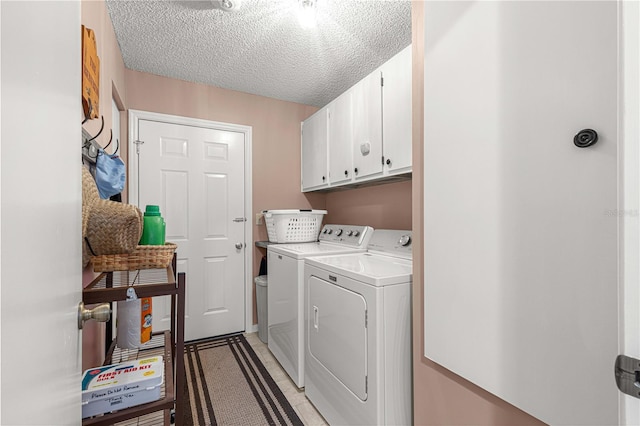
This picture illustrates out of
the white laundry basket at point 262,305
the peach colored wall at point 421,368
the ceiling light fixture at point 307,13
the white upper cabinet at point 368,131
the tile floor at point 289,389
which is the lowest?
the tile floor at point 289,389

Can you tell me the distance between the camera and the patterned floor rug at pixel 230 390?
5.71ft

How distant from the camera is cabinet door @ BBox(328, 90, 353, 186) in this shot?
2359 millimetres

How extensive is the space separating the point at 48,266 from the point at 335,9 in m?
1.94

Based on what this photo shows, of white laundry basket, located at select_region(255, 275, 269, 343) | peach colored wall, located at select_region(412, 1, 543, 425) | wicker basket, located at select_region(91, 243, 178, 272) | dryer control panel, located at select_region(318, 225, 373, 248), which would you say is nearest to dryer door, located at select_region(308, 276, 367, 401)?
peach colored wall, located at select_region(412, 1, 543, 425)

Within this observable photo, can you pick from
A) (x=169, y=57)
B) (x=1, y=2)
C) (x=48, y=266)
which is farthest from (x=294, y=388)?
(x=169, y=57)

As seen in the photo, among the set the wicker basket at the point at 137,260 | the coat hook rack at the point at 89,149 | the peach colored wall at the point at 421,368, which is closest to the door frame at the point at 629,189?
the peach colored wall at the point at 421,368

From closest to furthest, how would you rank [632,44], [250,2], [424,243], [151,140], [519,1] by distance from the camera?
[632,44] → [519,1] → [424,243] → [250,2] → [151,140]

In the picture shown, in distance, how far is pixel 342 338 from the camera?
5.02ft

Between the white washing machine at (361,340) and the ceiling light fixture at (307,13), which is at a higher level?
the ceiling light fixture at (307,13)

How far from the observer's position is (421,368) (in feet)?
4.06

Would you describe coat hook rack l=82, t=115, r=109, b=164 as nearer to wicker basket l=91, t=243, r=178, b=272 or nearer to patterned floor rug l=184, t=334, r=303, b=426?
wicker basket l=91, t=243, r=178, b=272

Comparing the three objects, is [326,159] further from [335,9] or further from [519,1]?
[519,1]

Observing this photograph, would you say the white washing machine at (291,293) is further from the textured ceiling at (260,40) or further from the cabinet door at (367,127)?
the textured ceiling at (260,40)

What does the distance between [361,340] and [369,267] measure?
380mm
